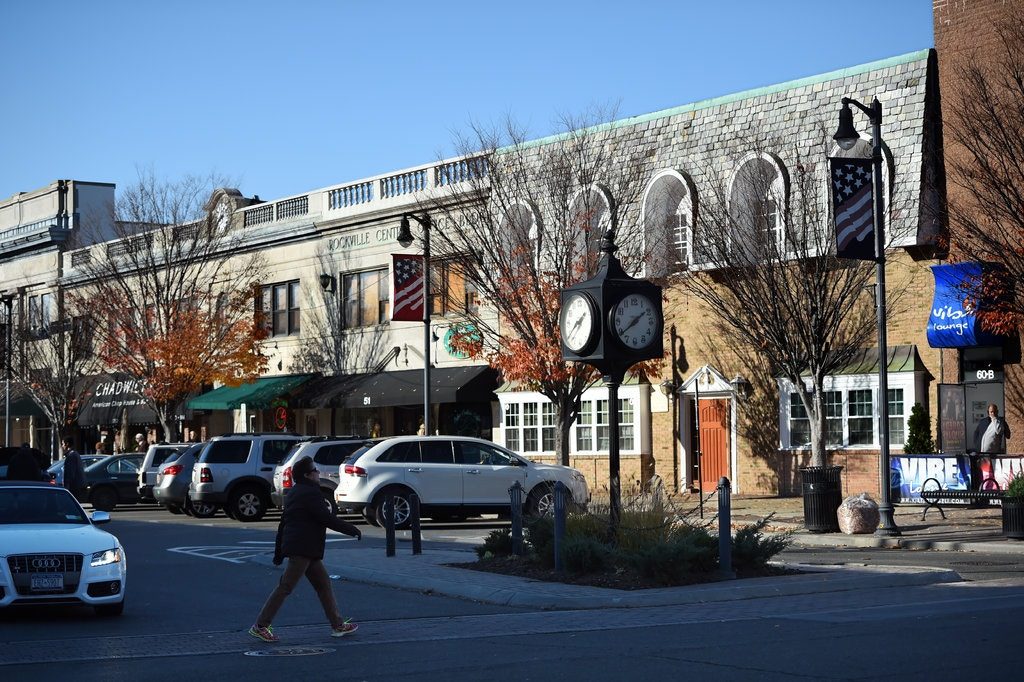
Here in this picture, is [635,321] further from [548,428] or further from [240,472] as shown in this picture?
[548,428]

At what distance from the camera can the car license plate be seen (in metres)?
13.0

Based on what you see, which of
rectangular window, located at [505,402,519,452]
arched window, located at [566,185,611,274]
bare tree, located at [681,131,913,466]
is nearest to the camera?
bare tree, located at [681,131,913,466]

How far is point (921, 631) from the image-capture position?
1130 centimetres

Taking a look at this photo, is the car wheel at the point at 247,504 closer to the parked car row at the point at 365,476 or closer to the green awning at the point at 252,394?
the parked car row at the point at 365,476

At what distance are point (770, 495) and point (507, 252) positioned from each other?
335 inches

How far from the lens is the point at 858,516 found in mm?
A: 22438

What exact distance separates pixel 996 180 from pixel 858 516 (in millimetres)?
6464

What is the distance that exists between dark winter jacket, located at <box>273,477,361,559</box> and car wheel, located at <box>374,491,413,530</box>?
1267cm

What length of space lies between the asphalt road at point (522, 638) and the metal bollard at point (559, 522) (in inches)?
62.3

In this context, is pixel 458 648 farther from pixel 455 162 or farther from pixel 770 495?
pixel 455 162

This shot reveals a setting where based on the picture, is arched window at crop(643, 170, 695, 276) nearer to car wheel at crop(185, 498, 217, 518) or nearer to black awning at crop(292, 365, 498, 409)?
black awning at crop(292, 365, 498, 409)

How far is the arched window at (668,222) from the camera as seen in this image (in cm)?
3042

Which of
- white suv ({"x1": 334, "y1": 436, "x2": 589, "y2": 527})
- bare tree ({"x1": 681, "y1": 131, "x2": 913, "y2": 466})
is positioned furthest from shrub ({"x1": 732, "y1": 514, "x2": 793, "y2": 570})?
bare tree ({"x1": 681, "y1": 131, "x2": 913, "y2": 466})

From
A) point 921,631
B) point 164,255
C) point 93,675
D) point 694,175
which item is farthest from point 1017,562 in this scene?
point 164,255
